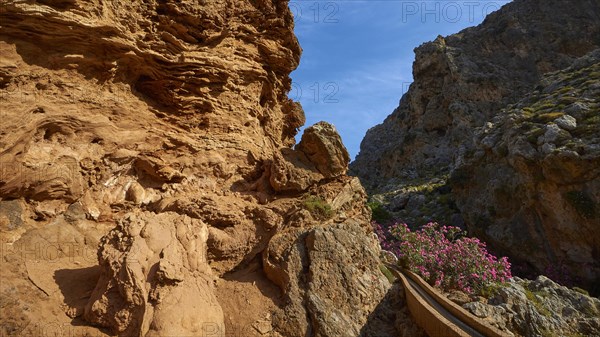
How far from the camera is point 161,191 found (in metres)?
11.0

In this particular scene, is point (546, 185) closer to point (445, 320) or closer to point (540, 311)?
point (540, 311)

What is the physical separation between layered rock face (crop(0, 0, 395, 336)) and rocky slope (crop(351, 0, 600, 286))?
2211 centimetres

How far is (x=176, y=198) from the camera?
1044cm

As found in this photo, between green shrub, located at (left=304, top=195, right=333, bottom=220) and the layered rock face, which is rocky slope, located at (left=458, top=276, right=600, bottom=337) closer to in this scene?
the layered rock face

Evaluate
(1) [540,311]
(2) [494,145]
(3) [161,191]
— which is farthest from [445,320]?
(2) [494,145]

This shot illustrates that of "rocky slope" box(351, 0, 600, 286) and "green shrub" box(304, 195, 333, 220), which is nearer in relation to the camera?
"green shrub" box(304, 195, 333, 220)

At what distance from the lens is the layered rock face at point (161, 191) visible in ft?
25.2

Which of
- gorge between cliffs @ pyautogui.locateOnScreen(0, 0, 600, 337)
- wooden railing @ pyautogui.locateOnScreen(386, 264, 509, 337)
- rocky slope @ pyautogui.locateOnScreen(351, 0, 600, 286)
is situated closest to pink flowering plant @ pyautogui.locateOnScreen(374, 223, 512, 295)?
gorge between cliffs @ pyautogui.locateOnScreen(0, 0, 600, 337)

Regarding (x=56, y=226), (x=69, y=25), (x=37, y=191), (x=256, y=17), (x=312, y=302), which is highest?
(x=256, y=17)

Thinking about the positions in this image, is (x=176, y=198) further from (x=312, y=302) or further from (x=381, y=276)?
(x=381, y=276)

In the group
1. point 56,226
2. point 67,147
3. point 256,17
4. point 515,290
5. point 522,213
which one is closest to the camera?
point 56,226

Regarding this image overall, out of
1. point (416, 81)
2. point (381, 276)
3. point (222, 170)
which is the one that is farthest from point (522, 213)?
point (416, 81)

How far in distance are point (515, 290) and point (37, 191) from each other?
1456 centimetres

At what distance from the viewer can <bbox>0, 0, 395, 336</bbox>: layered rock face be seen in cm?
768
